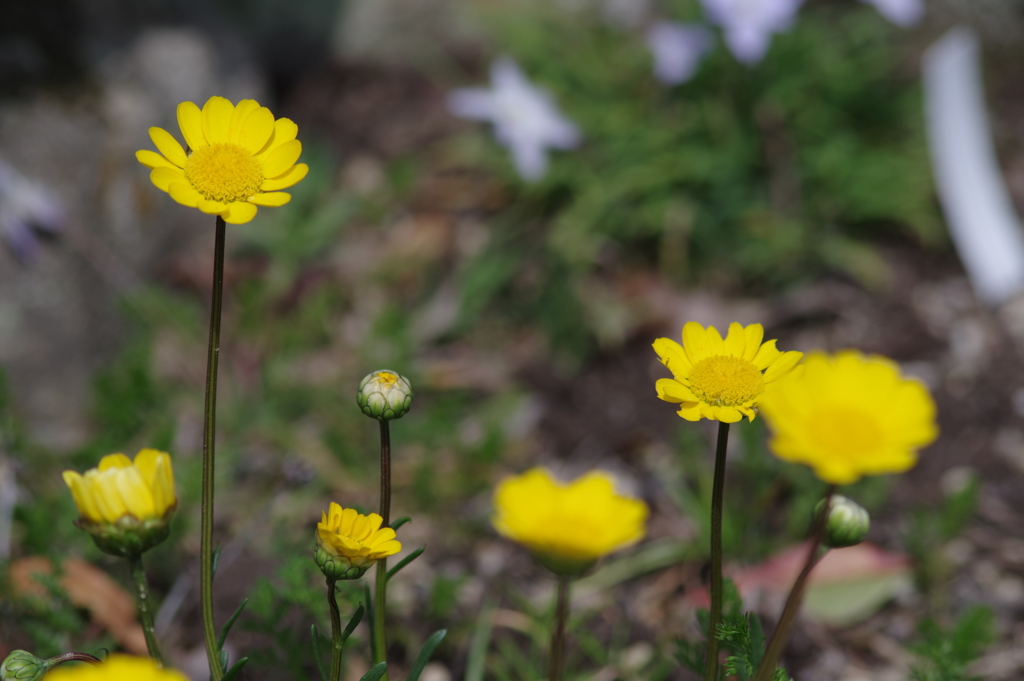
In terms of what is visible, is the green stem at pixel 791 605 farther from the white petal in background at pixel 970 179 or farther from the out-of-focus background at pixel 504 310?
the white petal in background at pixel 970 179

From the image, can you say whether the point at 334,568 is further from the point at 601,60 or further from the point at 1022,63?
the point at 1022,63

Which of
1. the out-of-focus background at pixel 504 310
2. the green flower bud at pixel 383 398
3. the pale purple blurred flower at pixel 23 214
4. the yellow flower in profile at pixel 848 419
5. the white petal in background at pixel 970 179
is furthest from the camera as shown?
the white petal in background at pixel 970 179

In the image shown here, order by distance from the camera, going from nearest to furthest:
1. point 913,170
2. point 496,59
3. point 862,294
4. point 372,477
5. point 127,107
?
point 372,477 → point 127,107 → point 862,294 → point 913,170 → point 496,59

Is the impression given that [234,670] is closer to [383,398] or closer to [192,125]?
[383,398]

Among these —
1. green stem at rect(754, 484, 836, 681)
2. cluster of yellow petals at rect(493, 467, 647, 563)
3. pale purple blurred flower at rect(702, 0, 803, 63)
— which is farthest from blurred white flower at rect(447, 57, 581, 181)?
green stem at rect(754, 484, 836, 681)

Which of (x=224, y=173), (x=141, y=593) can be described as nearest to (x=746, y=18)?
(x=224, y=173)

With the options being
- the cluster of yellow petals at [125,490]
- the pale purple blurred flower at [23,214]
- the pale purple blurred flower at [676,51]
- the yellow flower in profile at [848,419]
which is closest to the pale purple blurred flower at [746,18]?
the pale purple blurred flower at [676,51]

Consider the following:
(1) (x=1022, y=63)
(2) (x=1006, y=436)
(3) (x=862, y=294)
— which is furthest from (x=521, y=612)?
(1) (x=1022, y=63)

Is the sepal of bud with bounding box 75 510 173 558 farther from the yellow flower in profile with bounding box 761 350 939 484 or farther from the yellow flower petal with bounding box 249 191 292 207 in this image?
the yellow flower in profile with bounding box 761 350 939 484
